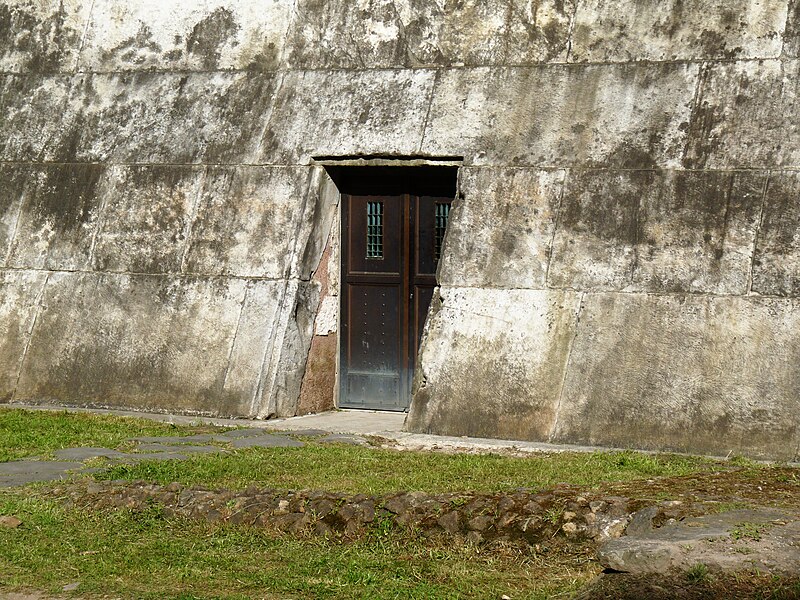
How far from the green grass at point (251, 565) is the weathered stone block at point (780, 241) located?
14.7 ft

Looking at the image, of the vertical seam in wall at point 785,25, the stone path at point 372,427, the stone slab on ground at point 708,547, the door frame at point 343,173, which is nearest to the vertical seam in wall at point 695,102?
the vertical seam in wall at point 785,25

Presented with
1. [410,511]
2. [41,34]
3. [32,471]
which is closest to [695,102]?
[410,511]

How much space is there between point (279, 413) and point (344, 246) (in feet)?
6.03

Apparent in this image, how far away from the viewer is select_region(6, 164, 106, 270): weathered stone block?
41.5 ft

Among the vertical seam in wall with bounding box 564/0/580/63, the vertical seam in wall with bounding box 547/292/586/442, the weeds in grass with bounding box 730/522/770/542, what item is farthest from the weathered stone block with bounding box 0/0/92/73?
the weeds in grass with bounding box 730/522/770/542

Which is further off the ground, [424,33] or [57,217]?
[424,33]

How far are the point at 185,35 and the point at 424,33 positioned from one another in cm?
248

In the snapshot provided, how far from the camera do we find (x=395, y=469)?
891 centimetres

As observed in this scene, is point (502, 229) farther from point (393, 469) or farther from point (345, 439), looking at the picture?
point (393, 469)

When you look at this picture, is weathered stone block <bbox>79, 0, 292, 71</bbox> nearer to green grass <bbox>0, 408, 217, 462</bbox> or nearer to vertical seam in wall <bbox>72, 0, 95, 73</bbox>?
vertical seam in wall <bbox>72, 0, 95, 73</bbox>

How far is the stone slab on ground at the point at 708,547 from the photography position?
571cm

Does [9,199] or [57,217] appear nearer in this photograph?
[57,217]

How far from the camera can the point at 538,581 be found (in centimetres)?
613

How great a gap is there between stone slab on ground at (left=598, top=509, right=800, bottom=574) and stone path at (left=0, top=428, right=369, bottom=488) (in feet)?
13.0
